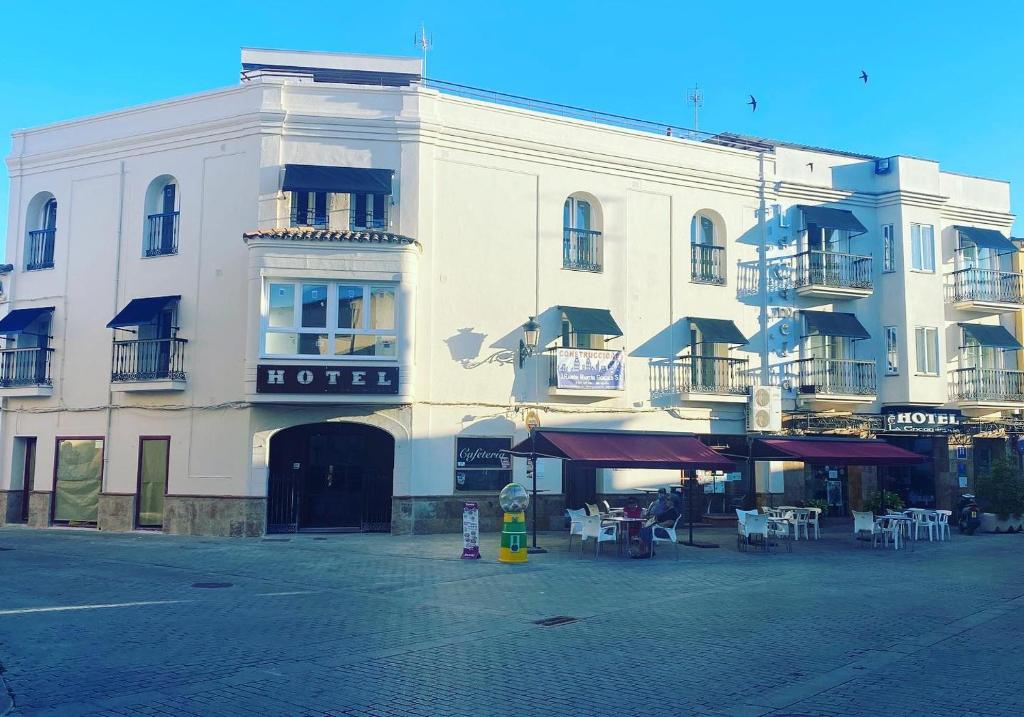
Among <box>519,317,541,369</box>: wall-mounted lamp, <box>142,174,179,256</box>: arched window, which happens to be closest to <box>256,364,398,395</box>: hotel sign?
<box>519,317,541,369</box>: wall-mounted lamp

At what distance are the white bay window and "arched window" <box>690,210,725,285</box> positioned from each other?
929 cm

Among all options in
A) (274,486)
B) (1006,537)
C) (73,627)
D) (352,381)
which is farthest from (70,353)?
(1006,537)

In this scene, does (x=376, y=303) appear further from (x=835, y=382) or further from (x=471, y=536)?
(x=835, y=382)

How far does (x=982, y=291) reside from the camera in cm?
2892

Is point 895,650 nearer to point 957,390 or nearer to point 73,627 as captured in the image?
point 73,627

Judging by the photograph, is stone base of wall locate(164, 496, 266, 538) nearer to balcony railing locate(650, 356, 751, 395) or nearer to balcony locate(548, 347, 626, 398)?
balcony locate(548, 347, 626, 398)

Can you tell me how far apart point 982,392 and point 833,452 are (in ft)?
29.8

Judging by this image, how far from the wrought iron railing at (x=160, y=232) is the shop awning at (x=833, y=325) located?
695 inches

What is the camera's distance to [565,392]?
23.1 meters

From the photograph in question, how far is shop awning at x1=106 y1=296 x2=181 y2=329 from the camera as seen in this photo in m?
21.8

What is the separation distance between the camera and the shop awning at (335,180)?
21.4 meters

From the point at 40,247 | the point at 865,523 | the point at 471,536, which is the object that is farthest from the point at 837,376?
the point at 40,247

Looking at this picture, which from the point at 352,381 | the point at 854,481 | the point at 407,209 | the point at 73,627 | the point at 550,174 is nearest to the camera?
the point at 73,627

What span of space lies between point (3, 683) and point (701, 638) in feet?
22.6
